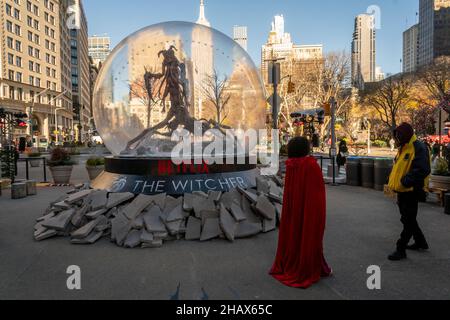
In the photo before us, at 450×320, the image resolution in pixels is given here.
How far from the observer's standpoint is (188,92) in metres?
8.24

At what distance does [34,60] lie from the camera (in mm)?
66375

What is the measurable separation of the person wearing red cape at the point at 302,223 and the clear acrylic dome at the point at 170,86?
4.59 metres

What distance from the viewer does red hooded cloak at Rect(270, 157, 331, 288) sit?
3.96 meters

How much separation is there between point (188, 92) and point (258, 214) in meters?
3.45

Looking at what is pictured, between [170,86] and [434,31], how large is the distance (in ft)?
281

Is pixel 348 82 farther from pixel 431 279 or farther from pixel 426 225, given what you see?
pixel 431 279

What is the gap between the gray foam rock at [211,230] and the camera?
576 cm

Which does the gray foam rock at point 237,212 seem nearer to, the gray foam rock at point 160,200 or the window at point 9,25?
the gray foam rock at point 160,200

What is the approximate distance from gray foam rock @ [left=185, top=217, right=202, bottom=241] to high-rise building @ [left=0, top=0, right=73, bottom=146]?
171ft

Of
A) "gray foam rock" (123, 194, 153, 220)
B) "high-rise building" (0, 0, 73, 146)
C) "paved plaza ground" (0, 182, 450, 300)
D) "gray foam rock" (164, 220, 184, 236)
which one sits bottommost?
"paved plaza ground" (0, 182, 450, 300)

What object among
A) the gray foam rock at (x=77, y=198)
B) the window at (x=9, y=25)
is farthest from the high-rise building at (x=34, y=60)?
the gray foam rock at (x=77, y=198)

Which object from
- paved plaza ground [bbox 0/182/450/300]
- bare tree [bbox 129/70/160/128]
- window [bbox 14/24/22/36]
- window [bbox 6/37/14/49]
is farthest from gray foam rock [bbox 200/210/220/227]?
window [bbox 14/24/22/36]

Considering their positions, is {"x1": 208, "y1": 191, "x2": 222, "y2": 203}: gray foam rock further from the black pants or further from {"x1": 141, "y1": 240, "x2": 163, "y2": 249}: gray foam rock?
the black pants

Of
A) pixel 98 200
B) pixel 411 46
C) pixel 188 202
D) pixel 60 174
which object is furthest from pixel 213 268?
pixel 411 46
